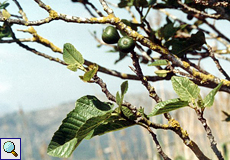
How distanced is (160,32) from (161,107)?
40 cm

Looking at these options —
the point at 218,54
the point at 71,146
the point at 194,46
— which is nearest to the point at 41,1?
the point at 71,146

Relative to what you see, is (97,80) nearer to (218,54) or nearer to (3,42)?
(3,42)

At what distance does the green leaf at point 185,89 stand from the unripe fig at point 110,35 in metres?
0.16

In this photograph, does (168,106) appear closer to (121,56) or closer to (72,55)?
(72,55)

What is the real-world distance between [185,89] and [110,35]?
18cm

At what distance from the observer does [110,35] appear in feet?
1.83

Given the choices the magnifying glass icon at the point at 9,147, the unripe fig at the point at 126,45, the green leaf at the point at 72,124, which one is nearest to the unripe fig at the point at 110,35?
the unripe fig at the point at 126,45

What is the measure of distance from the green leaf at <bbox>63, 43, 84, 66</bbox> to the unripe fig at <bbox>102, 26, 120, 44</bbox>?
0.09m

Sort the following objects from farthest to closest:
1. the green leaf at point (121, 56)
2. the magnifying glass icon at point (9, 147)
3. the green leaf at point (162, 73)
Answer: the magnifying glass icon at point (9, 147) < the green leaf at point (121, 56) < the green leaf at point (162, 73)

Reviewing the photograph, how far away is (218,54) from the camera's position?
99 cm

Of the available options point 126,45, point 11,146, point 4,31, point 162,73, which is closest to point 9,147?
point 11,146

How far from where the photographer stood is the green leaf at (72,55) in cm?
48

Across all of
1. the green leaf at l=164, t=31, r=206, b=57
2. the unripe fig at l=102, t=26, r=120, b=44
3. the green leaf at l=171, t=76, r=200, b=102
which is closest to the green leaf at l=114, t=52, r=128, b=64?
the green leaf at l=164, t=31, r=206, b=57

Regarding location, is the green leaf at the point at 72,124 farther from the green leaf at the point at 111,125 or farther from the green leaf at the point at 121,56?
the green leaf at the point at 121,56
